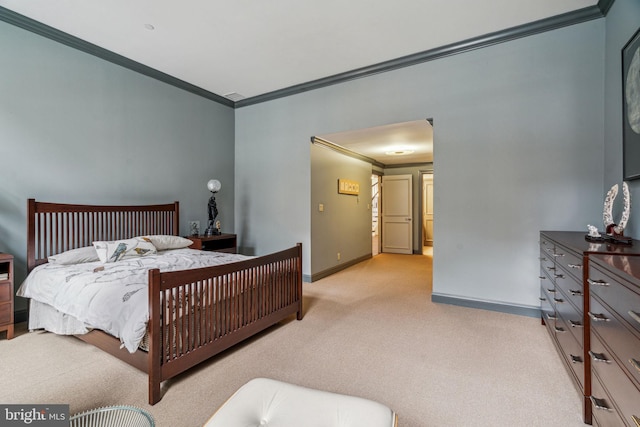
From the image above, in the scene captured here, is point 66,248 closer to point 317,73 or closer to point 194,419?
point 194,419

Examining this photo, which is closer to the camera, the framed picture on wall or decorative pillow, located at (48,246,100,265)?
the framed picture on wall

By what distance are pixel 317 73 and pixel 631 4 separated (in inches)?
122

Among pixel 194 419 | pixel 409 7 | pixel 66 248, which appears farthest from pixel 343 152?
pixel 194 419

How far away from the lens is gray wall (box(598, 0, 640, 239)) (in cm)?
226

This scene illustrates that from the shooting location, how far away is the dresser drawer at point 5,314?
8.38ft

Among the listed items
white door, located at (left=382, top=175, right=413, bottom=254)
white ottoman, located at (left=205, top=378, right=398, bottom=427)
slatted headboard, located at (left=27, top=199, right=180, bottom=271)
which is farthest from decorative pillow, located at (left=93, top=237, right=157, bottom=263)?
white door, located at (left=382, top=175, right=413, bottom=254)

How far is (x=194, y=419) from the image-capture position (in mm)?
1640

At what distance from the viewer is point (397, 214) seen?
7.79 m

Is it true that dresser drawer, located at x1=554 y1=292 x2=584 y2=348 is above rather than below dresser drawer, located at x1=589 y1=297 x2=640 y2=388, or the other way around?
below

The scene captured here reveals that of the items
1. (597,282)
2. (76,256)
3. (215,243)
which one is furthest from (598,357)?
(215,243)

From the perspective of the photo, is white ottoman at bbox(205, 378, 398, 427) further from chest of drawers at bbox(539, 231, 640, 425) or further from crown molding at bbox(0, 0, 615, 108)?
crown molding at bbox(0, 0, 615, 108)

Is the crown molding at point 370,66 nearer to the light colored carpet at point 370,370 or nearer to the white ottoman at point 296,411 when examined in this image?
the light colored carpet at point 370,370

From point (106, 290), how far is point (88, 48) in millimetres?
2968

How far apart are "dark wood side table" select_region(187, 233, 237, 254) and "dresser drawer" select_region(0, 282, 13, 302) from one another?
1.80m
